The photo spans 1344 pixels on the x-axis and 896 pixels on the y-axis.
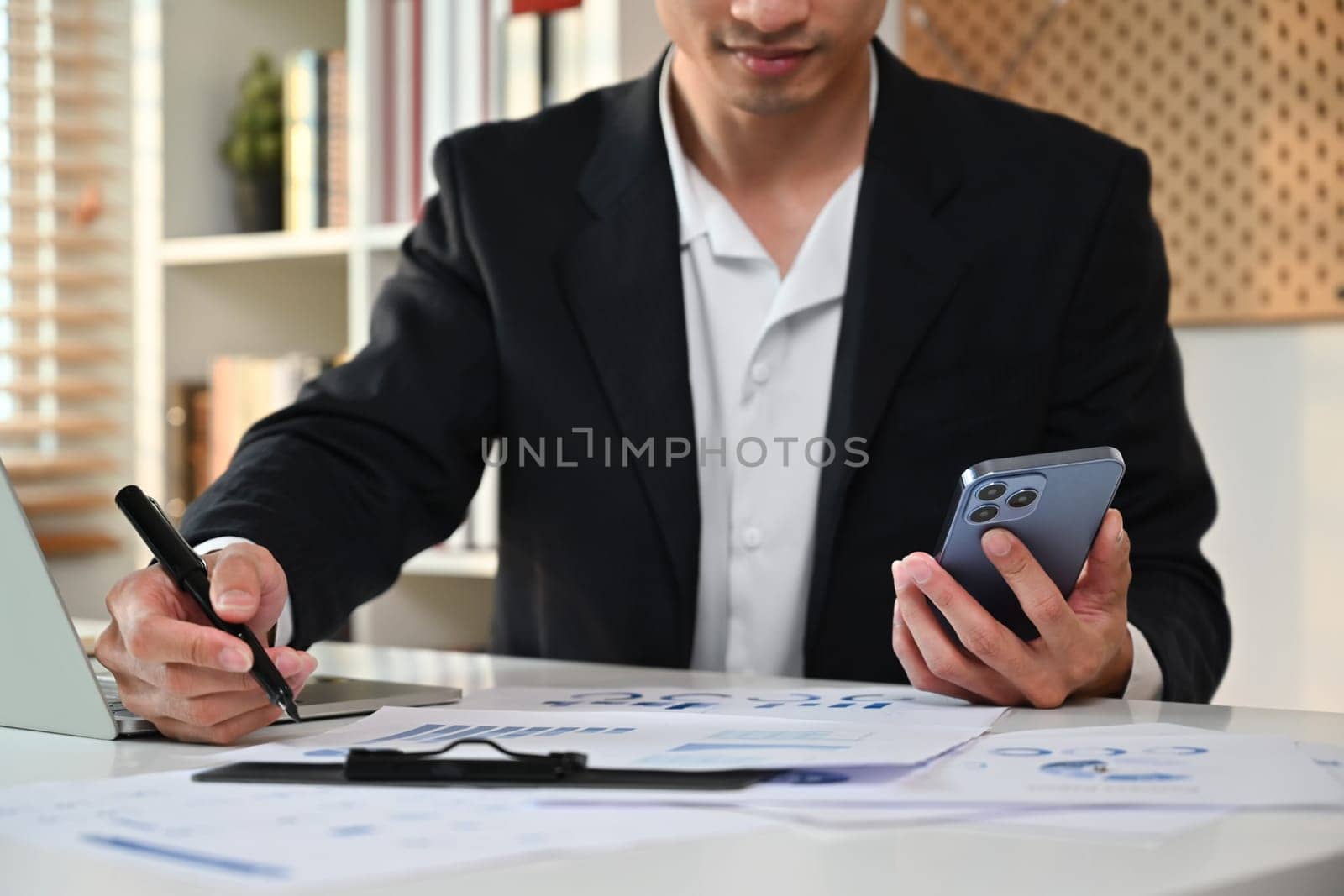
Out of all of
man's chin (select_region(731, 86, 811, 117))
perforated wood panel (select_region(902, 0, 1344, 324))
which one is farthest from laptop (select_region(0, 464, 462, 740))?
perforated wood panel (select_region(902, 0, 1344, 324))

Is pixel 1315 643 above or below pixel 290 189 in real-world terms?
below

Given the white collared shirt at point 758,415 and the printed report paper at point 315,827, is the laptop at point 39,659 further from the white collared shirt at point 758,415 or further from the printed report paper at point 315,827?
the white collared shirt at point 758,415

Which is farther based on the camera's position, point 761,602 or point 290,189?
point 290,189

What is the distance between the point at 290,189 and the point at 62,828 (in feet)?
6.51

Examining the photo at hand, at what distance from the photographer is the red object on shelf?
6.59 ft

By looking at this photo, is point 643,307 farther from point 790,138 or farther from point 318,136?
point 318,136

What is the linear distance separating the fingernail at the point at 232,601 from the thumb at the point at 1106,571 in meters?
0.49

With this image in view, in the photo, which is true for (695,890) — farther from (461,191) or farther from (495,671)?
(461,191)

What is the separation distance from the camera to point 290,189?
243 cm

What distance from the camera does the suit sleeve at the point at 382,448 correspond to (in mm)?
1087

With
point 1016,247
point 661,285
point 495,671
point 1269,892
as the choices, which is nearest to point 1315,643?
point 1016,247

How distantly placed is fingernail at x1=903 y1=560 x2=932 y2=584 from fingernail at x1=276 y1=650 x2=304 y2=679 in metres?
0.34

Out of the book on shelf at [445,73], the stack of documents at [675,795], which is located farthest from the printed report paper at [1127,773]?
the book on shelf at [445,73]

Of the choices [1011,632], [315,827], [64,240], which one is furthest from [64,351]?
[315,827]
